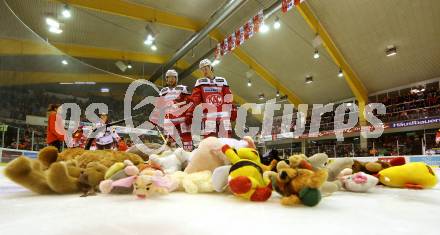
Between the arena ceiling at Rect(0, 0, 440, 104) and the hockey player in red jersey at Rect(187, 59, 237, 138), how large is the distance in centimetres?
587

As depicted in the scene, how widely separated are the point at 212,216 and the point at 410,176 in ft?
3.30

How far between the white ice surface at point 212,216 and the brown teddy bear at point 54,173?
0.28 feet

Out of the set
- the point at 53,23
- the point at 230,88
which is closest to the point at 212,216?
the point at 53,23

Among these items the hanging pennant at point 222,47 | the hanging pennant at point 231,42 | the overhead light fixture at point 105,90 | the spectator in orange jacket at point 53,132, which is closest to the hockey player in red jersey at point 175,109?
→ the overhead light fixture at point 105,90

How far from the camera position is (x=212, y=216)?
0.67 m

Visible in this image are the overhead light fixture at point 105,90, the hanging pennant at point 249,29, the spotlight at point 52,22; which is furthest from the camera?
the hanging pennant at point 249,29

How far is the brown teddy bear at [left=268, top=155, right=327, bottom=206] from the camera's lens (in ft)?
2.53

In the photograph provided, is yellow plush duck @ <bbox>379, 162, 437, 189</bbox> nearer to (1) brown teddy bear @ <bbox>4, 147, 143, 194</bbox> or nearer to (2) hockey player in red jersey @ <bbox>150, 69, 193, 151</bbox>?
(1) brown teddy bear @ <bbox>4, 147, 143, 194</bbox>

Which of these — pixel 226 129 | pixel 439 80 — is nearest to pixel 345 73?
pixel 439 80

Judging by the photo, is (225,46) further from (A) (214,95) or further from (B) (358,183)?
(B) (358,183)

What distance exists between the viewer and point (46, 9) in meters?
7.56

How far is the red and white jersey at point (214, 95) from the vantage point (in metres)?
2.82

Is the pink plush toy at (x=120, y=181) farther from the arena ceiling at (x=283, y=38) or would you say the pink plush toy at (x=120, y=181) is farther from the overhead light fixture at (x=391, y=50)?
the overhead light fixture at (x=391, y=50)

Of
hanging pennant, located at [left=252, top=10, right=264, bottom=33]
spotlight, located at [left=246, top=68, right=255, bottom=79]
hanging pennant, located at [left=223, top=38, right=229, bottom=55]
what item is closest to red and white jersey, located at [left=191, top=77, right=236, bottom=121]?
hanging pennant, located at [left=252, top=10, right=264, bottom=33]
